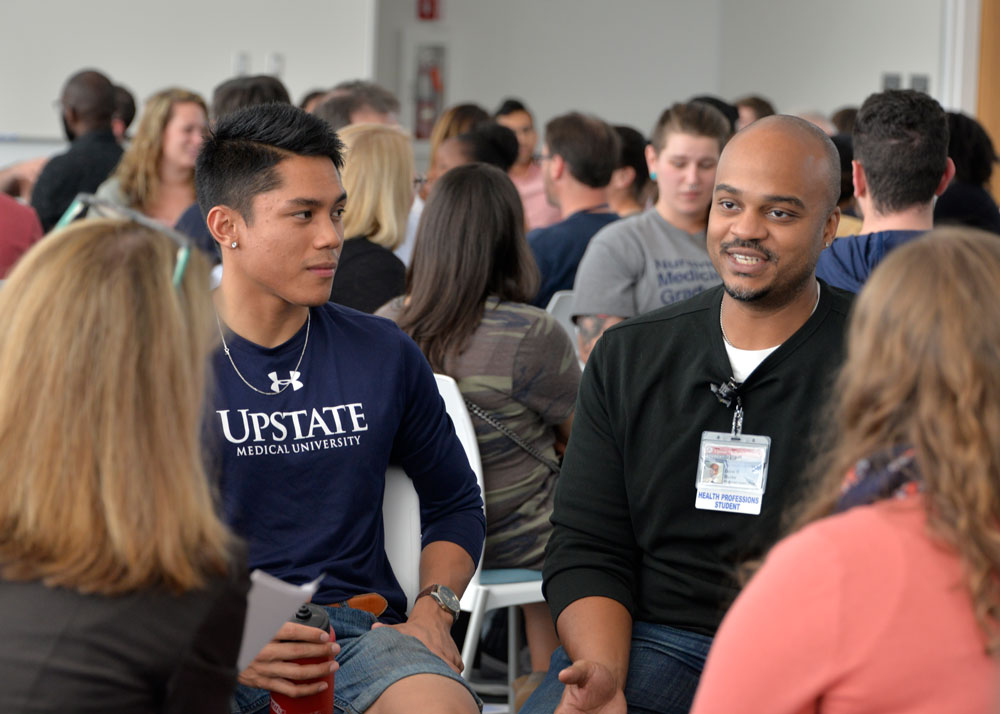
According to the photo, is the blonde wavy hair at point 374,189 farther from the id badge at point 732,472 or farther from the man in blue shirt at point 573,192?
the id badge at point 732,472

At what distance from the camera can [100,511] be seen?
117 centimetres

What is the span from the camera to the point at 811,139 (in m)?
2.05

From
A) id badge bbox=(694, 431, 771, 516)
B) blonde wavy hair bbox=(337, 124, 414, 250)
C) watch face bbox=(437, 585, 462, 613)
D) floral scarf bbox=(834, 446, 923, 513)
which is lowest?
watch face bbox=(437, 585, 462, 613)

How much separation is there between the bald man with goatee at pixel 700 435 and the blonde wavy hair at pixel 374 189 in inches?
54.2

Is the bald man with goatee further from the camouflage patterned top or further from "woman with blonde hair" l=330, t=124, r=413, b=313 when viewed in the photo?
"woman with blonde hair" l=330, t=124, r=413, b=313

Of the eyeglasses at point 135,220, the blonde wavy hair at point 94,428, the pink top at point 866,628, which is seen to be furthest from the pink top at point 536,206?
the pink top at point 866,628

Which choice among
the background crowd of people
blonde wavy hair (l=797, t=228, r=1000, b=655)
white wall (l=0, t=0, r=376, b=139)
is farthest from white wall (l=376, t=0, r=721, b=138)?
blonde wavy hair (l=797, t=228, r=1000, b=655)

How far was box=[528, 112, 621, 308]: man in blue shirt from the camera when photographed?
424 cm

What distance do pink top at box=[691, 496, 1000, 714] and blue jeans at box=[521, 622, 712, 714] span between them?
80cm

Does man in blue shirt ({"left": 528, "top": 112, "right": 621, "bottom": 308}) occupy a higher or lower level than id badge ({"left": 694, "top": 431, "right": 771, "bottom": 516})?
higher

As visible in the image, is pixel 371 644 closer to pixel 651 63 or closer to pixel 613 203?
pixel 613 203

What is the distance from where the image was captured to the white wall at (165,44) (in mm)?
7535

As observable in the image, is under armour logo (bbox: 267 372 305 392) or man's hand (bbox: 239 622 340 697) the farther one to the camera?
under armour logo (bbox: 267 372 305 392)

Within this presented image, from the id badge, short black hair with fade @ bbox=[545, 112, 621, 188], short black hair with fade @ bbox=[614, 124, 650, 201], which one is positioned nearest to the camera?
the id badge
